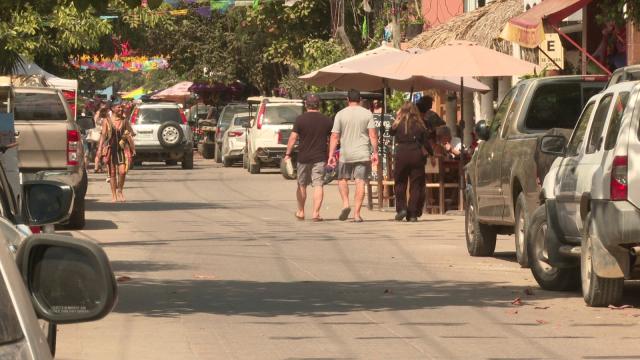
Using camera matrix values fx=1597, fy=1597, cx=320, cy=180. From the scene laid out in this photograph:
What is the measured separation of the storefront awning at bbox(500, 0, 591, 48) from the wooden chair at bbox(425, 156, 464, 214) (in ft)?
7.22

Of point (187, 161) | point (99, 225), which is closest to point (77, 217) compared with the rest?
point (99, 225)

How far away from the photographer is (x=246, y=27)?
58312mm

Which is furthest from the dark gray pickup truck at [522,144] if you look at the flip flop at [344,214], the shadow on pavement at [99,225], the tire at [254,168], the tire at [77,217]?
the tire at [254,168]

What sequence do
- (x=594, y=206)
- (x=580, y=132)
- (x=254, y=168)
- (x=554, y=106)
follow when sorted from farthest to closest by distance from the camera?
(x=254, y=168), (x=554, y=106), (x=580, y=132), (x=594, y=206)

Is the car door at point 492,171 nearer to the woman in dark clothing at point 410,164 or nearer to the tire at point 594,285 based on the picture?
the tire at point 594,285

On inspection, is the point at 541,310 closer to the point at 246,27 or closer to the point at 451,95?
the point at 451,95

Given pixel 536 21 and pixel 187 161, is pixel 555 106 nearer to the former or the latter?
pixel 536 21

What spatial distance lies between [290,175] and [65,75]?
16.4 meters

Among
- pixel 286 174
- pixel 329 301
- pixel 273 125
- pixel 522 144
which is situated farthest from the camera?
pixel 273 125

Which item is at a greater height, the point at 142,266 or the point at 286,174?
the point at 142,266

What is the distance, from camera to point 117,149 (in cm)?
2773

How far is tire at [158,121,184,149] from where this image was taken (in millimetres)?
42594

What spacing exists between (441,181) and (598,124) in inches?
440

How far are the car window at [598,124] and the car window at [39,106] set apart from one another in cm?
1020
